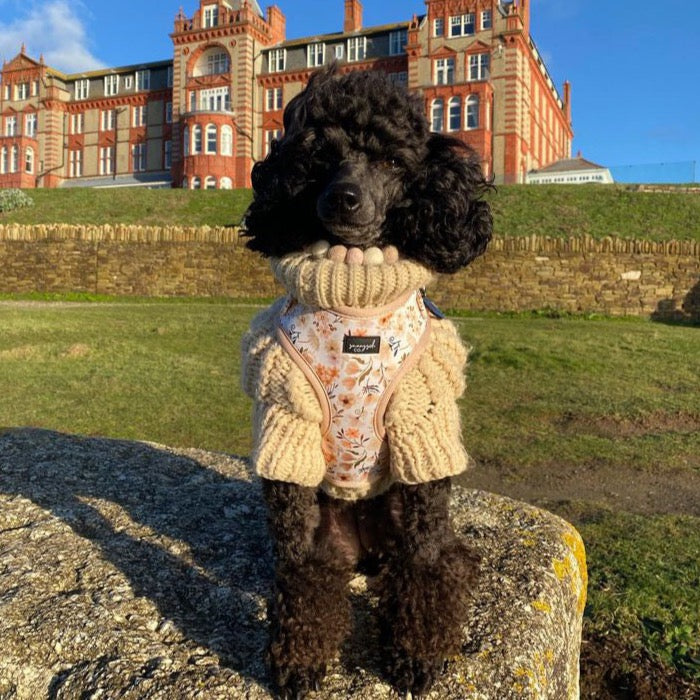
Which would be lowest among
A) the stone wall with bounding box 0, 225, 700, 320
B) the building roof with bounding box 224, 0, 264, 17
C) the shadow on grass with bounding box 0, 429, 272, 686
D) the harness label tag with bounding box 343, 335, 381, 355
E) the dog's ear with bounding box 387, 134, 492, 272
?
the shadow on grass with bounding box 0, 429, 272, 686

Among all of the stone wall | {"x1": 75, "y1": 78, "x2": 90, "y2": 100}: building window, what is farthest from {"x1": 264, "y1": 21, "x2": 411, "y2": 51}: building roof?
the stone wall

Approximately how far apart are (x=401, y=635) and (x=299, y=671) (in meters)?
0.33

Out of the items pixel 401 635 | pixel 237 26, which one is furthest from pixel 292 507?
pixel 237 26

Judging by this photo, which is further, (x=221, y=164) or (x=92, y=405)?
(x=221, y=164)

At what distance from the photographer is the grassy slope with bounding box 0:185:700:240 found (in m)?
21.1

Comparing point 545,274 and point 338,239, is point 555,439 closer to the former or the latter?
point 338,239

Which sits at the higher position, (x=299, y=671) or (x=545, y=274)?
(x=545, y=274)

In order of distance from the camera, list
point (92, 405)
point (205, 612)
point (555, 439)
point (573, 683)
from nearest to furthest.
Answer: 1. point (205, 612)
2. point (573, 683)
3. point (555, 439)
4. point (92, 405)

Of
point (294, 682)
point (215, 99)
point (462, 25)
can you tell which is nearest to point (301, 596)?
point (294, 682)

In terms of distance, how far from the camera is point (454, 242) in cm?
221

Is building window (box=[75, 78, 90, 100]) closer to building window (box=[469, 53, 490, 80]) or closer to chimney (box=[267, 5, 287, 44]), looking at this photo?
chimney (box=[267, 5, 287, 44])

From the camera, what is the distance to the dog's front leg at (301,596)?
2.11m

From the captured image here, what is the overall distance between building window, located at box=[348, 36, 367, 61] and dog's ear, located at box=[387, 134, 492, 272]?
46.7m

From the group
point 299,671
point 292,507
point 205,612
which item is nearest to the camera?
point 299,671
